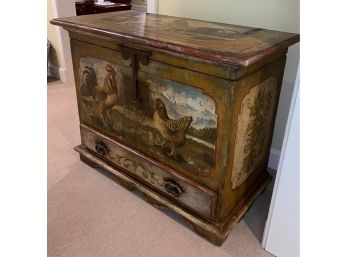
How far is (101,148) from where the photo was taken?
1.60 m

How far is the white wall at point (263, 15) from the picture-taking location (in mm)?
1399

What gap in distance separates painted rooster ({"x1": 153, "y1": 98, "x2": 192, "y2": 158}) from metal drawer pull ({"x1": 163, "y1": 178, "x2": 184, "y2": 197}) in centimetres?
13

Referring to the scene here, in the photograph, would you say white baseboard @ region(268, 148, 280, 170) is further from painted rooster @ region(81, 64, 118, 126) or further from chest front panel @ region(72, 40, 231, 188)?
painted rooster @ region(81, 64, 118, 126)

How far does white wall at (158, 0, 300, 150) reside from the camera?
1399 millimetres

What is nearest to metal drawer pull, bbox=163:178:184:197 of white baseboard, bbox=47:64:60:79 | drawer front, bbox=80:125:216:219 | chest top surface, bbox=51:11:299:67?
drawer front, bbox=80:125:216:219

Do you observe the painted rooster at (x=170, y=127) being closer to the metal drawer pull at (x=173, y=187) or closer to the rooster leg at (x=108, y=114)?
Result: the metal drawer pull at (x=173, y=187)

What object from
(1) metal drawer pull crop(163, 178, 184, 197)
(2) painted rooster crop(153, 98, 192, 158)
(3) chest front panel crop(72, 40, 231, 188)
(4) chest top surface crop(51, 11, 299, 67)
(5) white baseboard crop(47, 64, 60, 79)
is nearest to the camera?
(4) chest top surface crop(51, 11, 299, 67)

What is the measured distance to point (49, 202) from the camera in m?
1.49

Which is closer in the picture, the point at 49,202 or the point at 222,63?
the point at 222,63

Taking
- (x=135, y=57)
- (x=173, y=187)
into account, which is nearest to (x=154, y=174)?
(x=173, y=187)

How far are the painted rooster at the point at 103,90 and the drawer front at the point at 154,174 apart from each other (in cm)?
15
